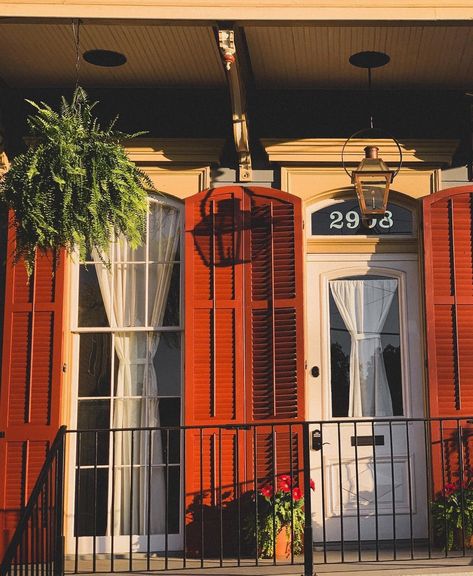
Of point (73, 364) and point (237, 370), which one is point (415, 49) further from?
point (73, 364)

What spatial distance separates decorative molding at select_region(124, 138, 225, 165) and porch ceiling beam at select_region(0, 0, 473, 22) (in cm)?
127

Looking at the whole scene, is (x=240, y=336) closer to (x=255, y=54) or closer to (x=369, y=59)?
(x=255, y=54)

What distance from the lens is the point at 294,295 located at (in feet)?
23.6

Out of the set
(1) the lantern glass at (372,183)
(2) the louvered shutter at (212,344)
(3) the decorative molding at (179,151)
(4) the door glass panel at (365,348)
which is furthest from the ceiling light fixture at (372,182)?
(3) the decorative molding at (179,151)

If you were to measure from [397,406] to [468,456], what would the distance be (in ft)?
2.18

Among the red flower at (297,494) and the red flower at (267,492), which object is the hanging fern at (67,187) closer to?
the red flower at (267,492)

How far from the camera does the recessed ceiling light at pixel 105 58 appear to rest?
7.08m

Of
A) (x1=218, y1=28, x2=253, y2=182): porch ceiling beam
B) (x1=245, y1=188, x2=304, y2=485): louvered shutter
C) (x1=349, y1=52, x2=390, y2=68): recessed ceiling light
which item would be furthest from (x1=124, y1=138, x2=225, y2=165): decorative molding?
(x1=349, y1=52, x2=390, y2=68): recessed ceiling light

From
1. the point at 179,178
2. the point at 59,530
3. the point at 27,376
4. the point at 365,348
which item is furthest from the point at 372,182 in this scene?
the point at 59,530

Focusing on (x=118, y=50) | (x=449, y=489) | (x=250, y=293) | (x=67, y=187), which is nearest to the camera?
(x=67, y=187)

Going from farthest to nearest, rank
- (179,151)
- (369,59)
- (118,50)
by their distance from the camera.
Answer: (179,151) → (369,59) → (118,50)

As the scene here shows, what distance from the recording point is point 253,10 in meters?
6.42

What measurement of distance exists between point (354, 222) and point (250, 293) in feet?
3.46

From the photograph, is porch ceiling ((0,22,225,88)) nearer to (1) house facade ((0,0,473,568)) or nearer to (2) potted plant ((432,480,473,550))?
(1) house facade ((0,0,473,568))
